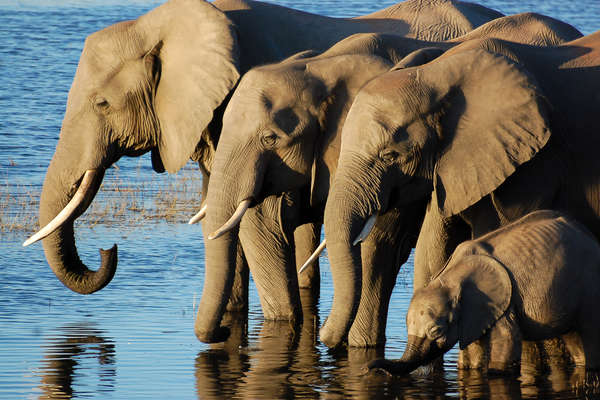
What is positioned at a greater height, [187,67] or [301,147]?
[187,67]

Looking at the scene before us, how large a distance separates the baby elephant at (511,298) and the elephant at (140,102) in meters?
3.05

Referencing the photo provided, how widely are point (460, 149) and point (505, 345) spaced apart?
1.18 meters

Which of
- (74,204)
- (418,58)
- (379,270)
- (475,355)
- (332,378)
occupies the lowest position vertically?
(332,378)

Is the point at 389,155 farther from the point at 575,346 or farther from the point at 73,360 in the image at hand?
the point at 73,360

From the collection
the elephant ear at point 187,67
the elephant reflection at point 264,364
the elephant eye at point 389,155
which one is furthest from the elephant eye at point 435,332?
the elephant ear at point 187,67

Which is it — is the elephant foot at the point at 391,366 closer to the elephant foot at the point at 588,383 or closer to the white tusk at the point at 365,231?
the white tusk at the point at 365,231

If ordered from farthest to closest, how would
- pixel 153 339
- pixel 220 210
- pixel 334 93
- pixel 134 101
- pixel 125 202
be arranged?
pixel 125 202 → pixel 134 101 → pixel 153 339 → pixel 334 93 → pixel 220 210

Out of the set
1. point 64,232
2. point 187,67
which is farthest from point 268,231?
point 64,232

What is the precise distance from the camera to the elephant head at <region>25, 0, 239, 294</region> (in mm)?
10750

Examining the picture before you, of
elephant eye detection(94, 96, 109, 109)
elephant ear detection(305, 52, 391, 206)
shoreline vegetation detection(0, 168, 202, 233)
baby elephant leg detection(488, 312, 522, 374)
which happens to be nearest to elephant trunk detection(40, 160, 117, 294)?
elephant eye detection(94, 96, 109, 109)

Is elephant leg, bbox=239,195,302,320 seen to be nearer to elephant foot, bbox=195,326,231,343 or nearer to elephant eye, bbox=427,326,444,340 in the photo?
elephant foot, bbox=195,326,231,343

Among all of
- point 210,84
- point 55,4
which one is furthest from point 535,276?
point 55,4

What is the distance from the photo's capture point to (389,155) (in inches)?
337

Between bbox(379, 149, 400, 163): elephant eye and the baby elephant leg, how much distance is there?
110 cm
